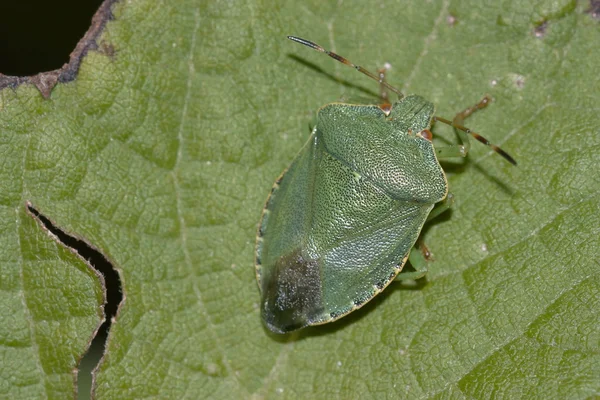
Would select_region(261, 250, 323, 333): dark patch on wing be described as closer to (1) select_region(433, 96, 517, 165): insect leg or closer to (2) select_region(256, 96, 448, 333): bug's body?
(2) select_region(256, 96, 448, 333): bug's body

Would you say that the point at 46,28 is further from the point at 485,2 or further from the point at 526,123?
the point at 526,123

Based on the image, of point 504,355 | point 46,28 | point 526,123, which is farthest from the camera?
point 46,28

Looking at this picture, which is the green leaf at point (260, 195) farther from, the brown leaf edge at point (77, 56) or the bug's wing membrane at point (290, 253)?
the bug's wing membrane at point (290, 253)

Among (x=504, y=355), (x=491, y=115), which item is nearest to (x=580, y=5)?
(x=491, y=115)

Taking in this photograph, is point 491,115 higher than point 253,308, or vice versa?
point 491,115

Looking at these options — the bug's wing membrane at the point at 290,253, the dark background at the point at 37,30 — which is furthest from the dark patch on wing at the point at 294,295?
the dark background at the point at 37,30

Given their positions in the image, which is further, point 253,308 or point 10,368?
point 253,308

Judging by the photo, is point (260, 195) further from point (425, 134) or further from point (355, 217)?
point (425, 134)
